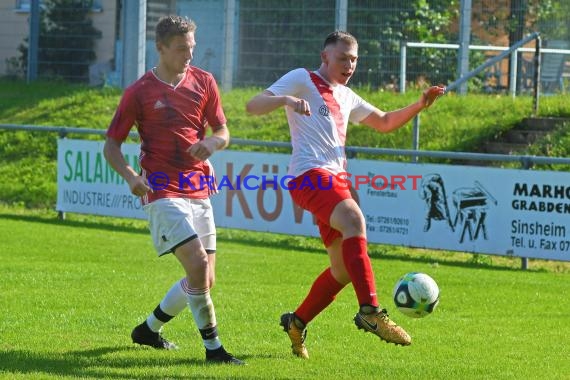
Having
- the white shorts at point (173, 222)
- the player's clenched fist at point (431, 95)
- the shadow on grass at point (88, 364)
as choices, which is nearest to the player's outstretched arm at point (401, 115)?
the player's clenched fist at point (431, 95)

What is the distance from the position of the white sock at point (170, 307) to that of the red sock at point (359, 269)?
1.20 meters

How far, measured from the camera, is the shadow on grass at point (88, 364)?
7.70 meters

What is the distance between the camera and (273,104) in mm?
8109

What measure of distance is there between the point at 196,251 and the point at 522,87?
553 inches

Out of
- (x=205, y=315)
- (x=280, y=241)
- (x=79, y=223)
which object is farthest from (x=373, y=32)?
(x=205, y=315)

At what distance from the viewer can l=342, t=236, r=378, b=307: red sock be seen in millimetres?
7836

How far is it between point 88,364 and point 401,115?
2.81 meters

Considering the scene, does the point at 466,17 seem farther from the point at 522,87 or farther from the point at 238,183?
the point at 238,183

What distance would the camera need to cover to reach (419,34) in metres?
21.5

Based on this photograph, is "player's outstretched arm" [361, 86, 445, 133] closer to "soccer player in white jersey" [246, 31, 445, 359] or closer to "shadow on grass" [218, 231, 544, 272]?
"soccer player in white jersey" [246, 31, 445, 359]

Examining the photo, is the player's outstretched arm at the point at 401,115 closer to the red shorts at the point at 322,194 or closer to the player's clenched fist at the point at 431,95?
the player's clenched fist at the point at 431,95

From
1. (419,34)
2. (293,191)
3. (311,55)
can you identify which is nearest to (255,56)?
(311,55)

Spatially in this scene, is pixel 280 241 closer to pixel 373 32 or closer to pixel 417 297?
pixel 373 32

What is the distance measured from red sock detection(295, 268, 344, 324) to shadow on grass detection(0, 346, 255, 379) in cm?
78
